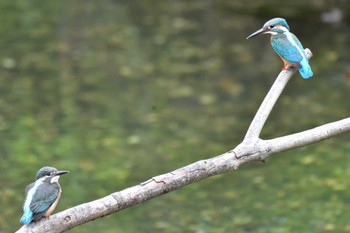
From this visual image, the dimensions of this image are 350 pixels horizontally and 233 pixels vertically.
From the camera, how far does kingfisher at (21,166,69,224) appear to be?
3.77 m

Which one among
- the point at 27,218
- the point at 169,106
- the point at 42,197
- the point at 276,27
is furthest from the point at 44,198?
the point at 169,106

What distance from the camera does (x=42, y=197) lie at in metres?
3.97

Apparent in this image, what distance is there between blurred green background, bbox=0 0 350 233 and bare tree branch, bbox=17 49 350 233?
228cm

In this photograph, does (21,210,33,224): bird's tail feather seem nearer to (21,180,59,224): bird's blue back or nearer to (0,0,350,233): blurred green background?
(21,180,59,224): bird's blue back

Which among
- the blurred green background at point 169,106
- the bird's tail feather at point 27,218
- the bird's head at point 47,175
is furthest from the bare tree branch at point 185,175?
the blurred green background at point 169,106

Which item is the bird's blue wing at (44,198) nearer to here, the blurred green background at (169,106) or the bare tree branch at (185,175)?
the bare tree branch at (185,175)

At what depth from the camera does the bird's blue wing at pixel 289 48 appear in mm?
4758

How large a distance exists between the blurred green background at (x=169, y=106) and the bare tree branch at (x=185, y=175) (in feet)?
7.48

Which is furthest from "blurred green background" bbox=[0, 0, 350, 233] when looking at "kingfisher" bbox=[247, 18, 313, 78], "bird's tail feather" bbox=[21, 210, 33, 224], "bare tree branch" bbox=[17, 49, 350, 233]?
"bird's tail feather" bbox=[21, 210, 33, 224]

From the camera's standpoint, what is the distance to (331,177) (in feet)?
22.8

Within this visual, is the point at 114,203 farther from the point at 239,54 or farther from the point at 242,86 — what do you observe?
the point at 239,54

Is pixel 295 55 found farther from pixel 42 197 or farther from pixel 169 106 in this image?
pixel 169 106

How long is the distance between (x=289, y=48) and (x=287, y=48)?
0.03m

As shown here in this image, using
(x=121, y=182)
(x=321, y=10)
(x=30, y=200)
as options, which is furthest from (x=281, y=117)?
(x=30, y=200)
